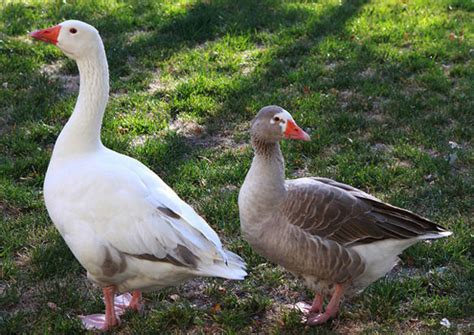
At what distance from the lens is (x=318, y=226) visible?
391 centimetres

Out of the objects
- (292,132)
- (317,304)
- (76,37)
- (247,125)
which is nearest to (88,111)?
(76,37)

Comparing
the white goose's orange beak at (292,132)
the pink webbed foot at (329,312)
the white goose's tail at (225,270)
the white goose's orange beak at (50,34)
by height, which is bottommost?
the pink webbed foot at (329,312)

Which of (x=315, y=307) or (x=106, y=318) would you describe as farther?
(x=315, y=307)

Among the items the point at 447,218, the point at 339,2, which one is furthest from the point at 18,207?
the point at 339,2

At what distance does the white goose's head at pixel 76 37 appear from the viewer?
13.2ft

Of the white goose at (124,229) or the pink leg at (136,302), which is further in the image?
the pink leg at (136,302)

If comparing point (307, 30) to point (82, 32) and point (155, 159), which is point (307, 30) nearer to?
point (155, 159)

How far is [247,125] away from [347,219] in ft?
9.22

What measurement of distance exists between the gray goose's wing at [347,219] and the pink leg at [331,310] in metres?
0.30

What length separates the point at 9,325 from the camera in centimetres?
389

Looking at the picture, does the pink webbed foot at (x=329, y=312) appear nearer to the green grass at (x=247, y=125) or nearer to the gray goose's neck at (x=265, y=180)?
the green grass at (x=247, y=125)

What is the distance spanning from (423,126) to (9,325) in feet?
13.8

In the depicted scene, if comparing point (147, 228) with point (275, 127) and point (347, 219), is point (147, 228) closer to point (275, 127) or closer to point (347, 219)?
point (275, 127)

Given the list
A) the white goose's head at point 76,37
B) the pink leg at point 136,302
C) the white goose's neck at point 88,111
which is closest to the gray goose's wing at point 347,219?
the pink leg at point 136,302
